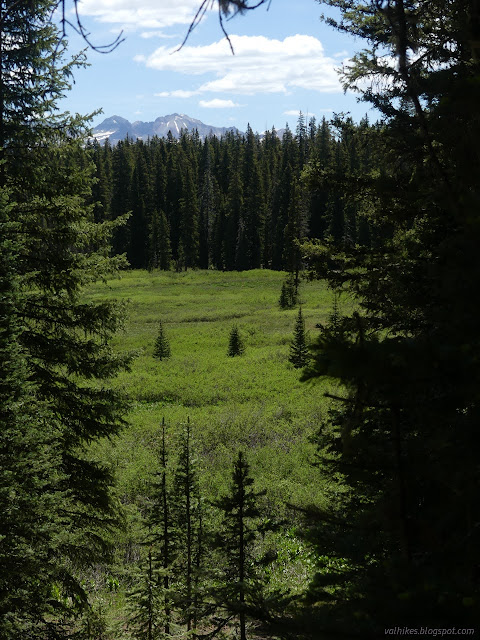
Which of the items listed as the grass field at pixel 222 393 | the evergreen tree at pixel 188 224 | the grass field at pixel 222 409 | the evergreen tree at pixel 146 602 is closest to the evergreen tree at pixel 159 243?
the evergreen tree at pixel 188 224

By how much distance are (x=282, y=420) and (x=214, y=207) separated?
7260 cm

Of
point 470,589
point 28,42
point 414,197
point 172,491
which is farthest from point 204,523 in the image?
point 28,42

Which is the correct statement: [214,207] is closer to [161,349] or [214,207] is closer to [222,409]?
[161,349]

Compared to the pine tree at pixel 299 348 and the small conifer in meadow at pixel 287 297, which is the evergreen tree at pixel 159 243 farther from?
the pine tree at pixel 299 348

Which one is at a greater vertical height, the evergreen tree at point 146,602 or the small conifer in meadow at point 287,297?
the small conifer in meadow at point 287,297

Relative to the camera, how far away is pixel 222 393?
2589 cm

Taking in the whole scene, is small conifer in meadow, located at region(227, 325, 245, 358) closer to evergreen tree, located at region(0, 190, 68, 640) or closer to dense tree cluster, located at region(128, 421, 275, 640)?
dense tree cluster, located at region(128, 421, 275, 640)

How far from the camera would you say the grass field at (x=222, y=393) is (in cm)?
1652

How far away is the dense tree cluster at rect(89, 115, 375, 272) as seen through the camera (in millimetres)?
77500

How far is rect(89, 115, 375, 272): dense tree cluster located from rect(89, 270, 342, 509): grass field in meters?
25.0

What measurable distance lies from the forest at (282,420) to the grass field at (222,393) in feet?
0.64

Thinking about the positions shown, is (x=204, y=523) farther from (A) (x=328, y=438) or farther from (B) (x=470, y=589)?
(B) (x=470, y=589)

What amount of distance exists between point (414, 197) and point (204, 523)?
267 inches

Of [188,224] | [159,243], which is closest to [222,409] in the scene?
[188,224]
